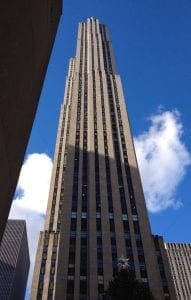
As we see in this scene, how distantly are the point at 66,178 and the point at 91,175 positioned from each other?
20.4ft

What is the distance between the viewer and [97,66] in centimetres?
14175

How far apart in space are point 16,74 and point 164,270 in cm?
6254

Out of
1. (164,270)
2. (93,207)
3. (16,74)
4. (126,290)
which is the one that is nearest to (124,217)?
(93,207)

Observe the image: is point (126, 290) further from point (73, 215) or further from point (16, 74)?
point (73, 215)

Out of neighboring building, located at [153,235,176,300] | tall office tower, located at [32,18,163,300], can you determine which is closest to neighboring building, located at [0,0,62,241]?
tall office tower, located at [32,18,163,300]

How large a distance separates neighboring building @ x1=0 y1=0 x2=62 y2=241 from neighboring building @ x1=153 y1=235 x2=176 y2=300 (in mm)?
53580

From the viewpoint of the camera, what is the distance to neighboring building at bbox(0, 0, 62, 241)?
15.8 meters

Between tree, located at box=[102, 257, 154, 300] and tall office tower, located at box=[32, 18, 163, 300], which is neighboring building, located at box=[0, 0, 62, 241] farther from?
tall office tower, located at box=[32, 18, 163, 300]

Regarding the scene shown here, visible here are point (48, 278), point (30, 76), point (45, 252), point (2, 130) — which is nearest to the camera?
point (2, 130)

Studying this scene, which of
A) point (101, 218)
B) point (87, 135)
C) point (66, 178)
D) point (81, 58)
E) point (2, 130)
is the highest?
point (81, 58)

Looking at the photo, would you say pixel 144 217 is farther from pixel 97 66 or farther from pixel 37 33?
pixel 97 66

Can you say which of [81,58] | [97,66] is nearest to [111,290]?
[97,66]

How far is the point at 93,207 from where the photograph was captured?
8025 cm

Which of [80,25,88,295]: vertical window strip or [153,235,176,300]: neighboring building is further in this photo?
[80,25,88,295]: vertical window strip
